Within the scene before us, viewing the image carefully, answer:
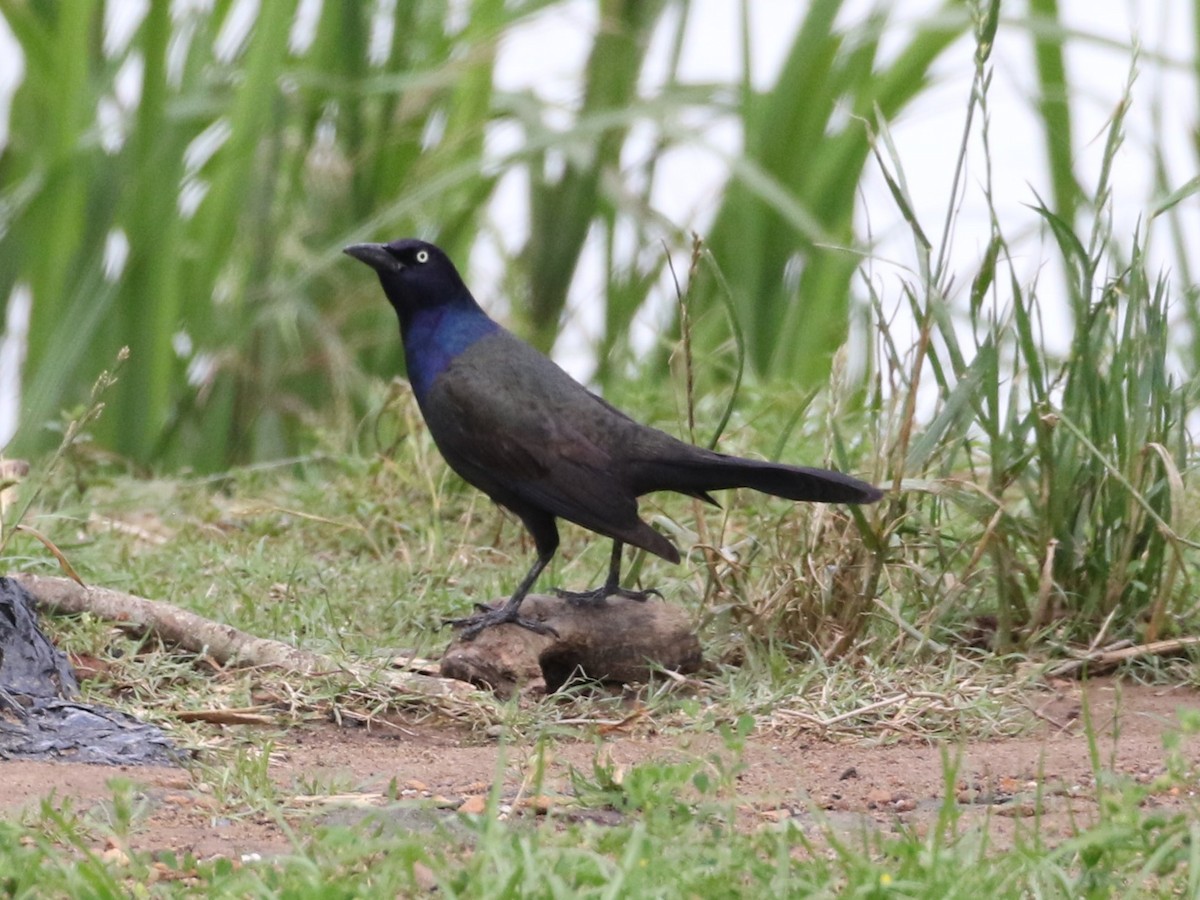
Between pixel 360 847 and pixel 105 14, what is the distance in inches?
216

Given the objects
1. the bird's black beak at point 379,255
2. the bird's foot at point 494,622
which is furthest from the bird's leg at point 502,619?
the bird's black beak at point 379,255

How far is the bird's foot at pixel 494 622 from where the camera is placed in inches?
144

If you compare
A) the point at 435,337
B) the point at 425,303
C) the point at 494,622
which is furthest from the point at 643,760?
the point at 425,303

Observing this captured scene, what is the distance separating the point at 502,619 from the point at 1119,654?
4.15 ft

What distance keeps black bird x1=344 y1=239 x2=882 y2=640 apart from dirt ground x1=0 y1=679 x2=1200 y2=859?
0.51 metres

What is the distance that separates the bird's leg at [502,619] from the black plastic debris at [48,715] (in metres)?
0.75

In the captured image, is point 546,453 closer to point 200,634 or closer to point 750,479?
point 750,479

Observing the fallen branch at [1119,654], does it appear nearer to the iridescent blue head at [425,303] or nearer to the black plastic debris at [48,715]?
the iridescent blue head at [425,303]

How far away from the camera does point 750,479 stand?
3705 millimetres

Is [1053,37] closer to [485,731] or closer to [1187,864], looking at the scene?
[485,731]

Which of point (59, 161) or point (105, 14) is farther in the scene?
point (105, 14)

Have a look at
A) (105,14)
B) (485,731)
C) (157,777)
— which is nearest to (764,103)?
(105,14)

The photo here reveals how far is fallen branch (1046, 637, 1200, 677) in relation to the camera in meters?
3.63

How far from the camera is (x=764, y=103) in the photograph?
7.22 meters
